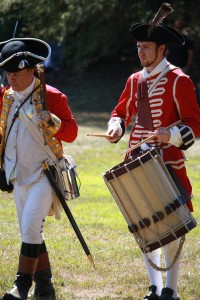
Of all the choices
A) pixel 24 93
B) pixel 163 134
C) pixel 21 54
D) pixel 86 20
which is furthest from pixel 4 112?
pixel 86 20

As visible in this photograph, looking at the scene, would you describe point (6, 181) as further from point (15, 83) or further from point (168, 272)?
point (168, 272)

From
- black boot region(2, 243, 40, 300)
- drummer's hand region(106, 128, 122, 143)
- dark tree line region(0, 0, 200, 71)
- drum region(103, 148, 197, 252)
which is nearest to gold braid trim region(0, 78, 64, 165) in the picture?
drummer's hand region(106, 128, 122, 143)

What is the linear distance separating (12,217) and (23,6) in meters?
11.9

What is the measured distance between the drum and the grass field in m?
0.86

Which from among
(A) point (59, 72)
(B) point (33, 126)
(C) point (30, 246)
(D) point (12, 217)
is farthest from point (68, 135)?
(A) point (59, 72)

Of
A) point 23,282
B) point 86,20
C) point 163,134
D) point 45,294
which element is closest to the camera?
point 163,134

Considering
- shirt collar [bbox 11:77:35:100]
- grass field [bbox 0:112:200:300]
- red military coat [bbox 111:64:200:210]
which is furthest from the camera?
grass field [bbox 0:112:200:300]

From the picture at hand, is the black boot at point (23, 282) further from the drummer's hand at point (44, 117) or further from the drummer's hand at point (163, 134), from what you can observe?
the drummer's hand at point (163, 134)

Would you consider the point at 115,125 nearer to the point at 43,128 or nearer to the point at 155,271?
the point at 43,128

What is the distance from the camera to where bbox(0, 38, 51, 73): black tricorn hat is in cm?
575

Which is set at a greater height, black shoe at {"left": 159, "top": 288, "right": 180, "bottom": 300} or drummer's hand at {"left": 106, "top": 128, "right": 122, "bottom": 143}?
drummer's hand at {"left": 106, "top": 128, "right": 122, "bottom": 143}

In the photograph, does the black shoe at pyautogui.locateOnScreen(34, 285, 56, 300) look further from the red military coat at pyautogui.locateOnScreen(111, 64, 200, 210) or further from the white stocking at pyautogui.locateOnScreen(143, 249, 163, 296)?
the red military coat at pyautogui.locateOnScreen(111, 64, 200, 210)

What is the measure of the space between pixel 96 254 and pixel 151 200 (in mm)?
2045

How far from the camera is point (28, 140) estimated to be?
5914mm
